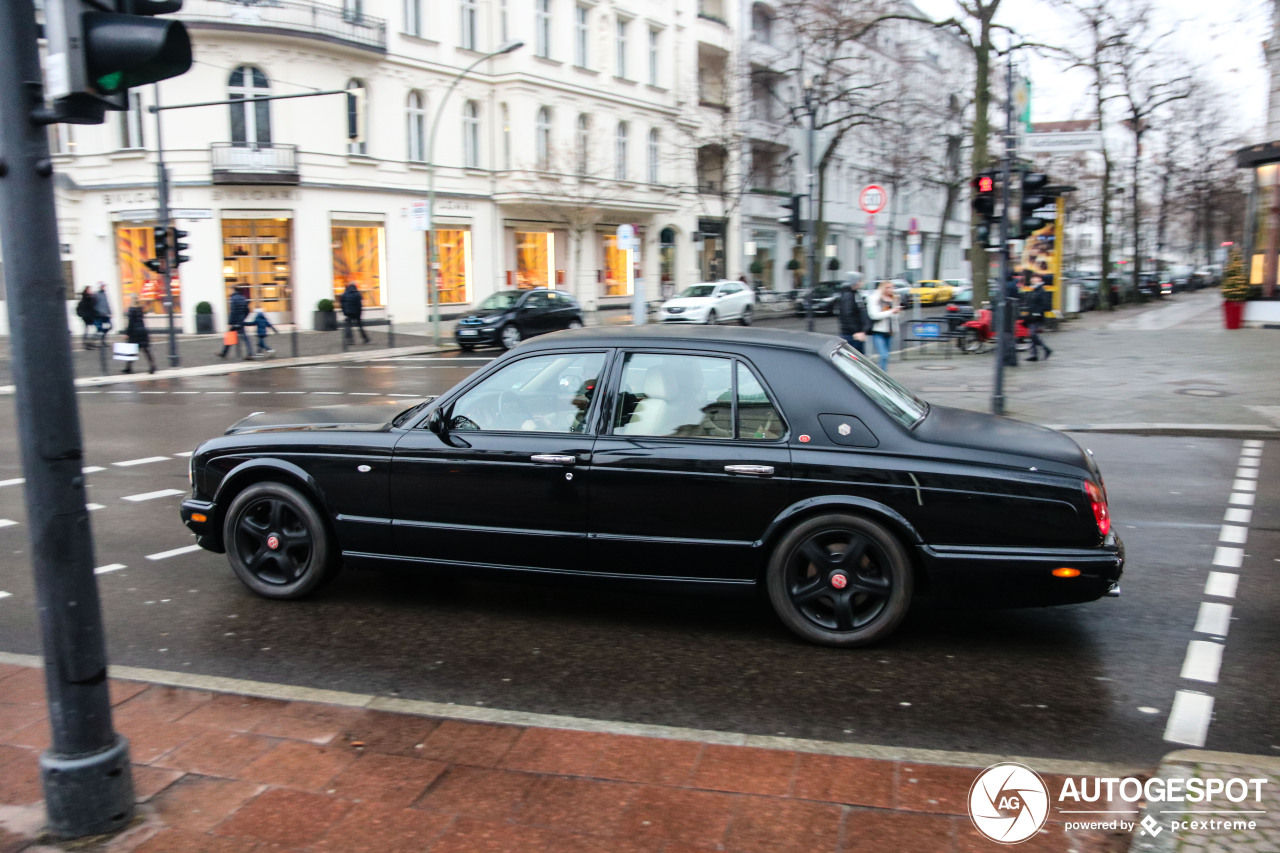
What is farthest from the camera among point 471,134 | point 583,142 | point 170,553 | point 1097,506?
point 583,142

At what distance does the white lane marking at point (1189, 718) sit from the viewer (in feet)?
13.9

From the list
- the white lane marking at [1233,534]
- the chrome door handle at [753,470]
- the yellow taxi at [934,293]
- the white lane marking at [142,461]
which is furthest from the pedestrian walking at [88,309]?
the yellow taxi at [934,293]

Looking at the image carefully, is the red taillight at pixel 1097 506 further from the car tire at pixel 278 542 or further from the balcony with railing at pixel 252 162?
the balcony with railing at pixel 252 162

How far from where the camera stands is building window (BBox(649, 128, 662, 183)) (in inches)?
1865

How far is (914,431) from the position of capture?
5.35 m

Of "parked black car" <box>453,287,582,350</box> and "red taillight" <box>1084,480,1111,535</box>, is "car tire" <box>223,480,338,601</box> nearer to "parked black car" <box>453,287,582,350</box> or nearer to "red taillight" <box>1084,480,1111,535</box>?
"red taillight" <box>1084,480,1111,535</box>

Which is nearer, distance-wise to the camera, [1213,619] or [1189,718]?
[1189,718]

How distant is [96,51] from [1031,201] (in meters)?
12.4

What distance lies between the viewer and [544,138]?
4062cm

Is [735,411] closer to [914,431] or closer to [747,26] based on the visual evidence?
[914,431]

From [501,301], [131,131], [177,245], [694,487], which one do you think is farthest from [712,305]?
[694,487]

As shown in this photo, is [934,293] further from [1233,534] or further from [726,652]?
[726,652]

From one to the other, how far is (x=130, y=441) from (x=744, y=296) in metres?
26.5

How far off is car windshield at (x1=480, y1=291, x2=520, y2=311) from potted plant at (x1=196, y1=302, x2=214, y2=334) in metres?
9.20
